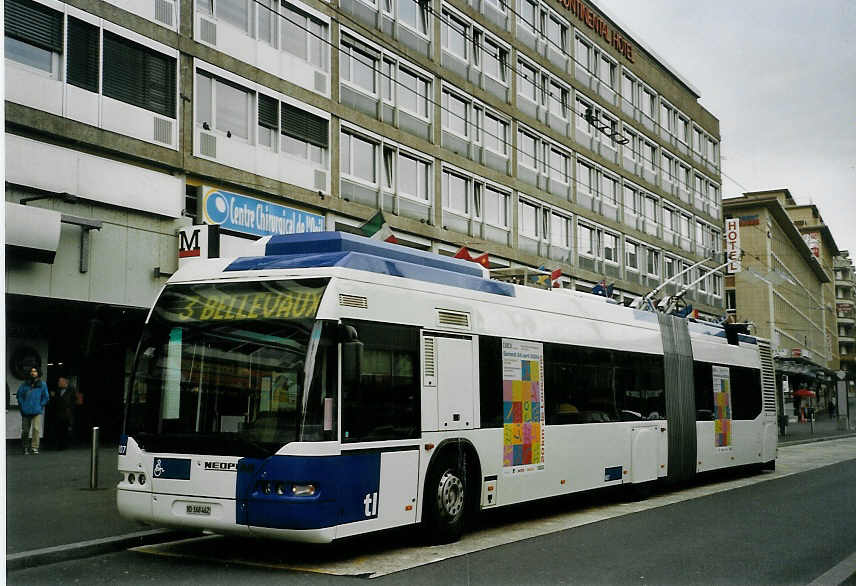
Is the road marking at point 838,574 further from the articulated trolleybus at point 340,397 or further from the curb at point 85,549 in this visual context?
the curb at point 85,549

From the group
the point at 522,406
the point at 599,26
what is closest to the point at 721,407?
the point at 522,406

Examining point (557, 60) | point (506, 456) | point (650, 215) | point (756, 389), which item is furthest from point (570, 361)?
point (650, 215)

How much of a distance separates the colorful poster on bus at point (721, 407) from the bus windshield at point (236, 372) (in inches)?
470

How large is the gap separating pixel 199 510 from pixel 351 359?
1.96 meters

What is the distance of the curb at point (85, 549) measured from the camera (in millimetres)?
9000

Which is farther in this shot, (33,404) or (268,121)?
(268,121)

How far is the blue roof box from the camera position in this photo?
32.1 ft

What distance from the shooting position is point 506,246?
34656mm

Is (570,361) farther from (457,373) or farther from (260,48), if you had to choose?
(260,48)

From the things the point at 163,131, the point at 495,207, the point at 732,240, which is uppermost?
the point at 732,240

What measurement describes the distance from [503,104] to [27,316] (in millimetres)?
19327

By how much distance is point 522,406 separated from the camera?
486 inches

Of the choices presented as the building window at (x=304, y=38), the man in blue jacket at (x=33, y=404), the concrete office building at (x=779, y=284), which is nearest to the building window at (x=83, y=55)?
the man in blue jacket at (x=33, y=404)

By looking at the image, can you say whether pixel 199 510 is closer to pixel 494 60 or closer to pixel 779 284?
pixel 494 60
